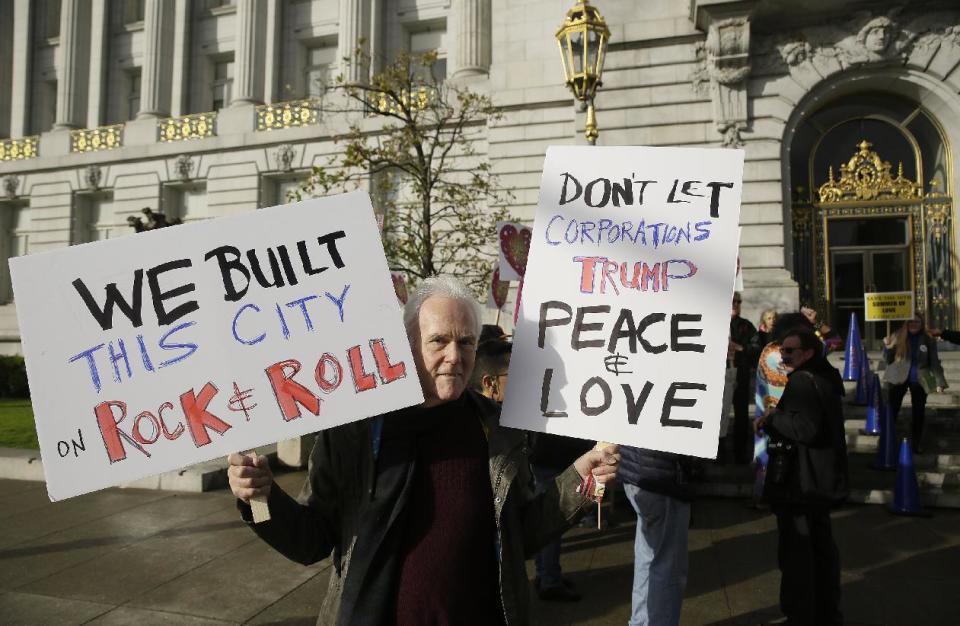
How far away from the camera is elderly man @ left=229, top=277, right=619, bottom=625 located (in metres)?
1.77

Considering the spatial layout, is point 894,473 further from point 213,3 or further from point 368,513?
point 213,3

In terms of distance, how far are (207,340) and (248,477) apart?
1.50 feet

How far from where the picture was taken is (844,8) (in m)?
14.2

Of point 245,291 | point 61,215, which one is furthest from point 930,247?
point 61,215

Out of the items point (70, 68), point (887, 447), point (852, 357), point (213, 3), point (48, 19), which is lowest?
point (887, 447)

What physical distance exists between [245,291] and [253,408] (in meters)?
0.37

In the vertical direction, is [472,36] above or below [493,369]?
above

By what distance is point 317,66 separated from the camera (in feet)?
85.2

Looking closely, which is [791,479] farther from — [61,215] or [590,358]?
[61,215]

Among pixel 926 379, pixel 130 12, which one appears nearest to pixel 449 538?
pixel 926 379

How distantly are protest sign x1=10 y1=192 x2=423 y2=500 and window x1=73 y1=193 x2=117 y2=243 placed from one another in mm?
30172

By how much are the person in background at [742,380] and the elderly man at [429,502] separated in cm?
632

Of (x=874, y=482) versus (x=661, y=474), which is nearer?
(x=661, y=474)

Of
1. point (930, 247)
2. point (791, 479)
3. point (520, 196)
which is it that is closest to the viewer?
point (791, 479)
